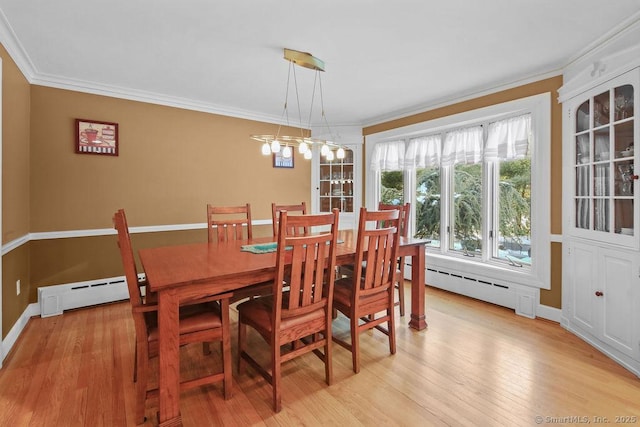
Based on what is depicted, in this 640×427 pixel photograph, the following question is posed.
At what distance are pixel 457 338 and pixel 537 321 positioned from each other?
1038 mm

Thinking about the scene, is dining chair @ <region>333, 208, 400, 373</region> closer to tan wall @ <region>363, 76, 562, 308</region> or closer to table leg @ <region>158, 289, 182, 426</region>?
table leg @ <region>158, 289, 182, 426</region>

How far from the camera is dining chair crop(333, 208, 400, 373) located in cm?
223

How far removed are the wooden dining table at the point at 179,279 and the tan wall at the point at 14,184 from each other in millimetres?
1282


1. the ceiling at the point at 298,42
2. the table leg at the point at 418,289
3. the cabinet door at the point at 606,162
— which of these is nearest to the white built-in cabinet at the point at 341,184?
the ceiling at the point at 298,42

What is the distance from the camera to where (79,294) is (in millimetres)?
3416

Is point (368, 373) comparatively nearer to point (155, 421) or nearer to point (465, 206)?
point (155, 421)

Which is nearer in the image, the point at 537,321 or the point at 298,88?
the point at 537,321

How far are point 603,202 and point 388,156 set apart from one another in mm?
2727

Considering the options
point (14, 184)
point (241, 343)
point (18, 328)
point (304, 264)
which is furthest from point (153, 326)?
point (14, 184)

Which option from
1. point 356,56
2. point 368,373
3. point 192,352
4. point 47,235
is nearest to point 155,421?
point 192,352

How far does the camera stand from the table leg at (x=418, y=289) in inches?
115

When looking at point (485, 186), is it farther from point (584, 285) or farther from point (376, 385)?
point (376, 385)

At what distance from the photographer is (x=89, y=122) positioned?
3451 mm

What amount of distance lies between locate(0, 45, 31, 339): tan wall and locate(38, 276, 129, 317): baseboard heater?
173 millimetres
